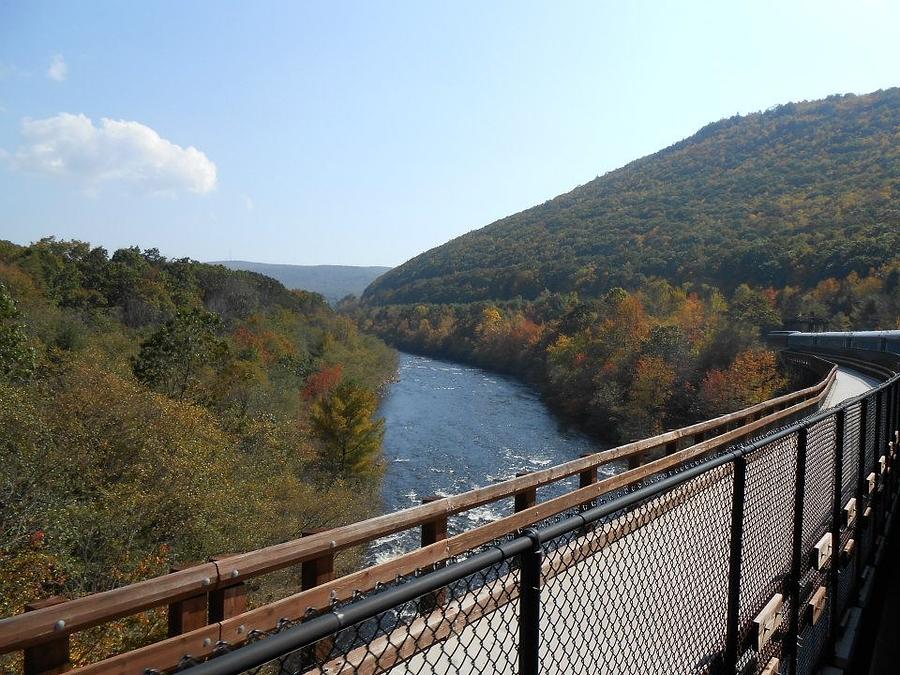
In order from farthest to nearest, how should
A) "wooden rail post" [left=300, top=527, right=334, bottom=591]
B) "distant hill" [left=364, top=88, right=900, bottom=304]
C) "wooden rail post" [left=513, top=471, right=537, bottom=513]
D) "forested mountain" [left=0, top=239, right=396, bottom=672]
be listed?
"distant hill" [left=364, top=88, right=900, bottom=304]
"forested mountain" [left=0, top=239, right=396, bottom=672]
"wooden rail post" [left=513, top=471, right=537, bottom=513]
"wooden rail post" [left=300, top=527, right=334, bottom=591]

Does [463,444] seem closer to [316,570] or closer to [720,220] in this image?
[316,570]

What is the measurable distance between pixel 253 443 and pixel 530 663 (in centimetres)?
Result: 3046

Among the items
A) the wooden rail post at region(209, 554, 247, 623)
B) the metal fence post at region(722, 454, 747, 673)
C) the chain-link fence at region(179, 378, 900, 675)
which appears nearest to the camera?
the chain-link fence at region(179, 378, 900, 675)

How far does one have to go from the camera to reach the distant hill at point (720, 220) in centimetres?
8056

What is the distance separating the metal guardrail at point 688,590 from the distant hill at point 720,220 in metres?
67.0

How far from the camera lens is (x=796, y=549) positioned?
3.60 metres

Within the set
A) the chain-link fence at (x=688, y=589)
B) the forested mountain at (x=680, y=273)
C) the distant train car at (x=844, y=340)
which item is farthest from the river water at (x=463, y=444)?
the chain-link fence at (x=688, y=589)

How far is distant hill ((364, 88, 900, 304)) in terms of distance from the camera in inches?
3172

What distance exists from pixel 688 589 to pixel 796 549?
2.79 ft

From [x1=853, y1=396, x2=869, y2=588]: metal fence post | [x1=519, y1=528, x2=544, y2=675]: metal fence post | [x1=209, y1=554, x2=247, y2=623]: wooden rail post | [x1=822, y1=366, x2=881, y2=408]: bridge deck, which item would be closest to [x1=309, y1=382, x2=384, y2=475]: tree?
[x1=822, y1=366, x2=881, y2=408]: bridge deck

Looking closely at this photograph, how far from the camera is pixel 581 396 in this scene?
1922 inches

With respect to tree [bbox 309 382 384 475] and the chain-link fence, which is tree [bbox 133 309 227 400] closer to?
tree [bbox 309 382 384 475]

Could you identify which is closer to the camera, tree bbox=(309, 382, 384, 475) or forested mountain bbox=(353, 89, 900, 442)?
tree bbox=(309, 382, 384, 475)

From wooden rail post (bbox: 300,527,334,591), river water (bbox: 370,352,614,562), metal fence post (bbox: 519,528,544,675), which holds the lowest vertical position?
river water (bbox: 370,352,614,562)
